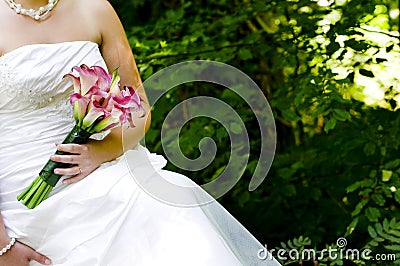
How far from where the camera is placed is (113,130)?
193 cm

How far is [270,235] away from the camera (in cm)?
357

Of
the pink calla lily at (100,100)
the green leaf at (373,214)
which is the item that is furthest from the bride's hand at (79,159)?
the green leaf at (373,214)

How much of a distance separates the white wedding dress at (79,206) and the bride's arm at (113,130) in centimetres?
3

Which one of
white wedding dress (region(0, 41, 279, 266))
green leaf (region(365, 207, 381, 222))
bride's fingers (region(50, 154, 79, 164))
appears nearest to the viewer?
white wedding dress (region(0, 41, 279, 266))

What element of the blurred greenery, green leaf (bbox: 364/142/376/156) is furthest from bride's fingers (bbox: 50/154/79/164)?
green leaf (bbox: 364/142/376/156)

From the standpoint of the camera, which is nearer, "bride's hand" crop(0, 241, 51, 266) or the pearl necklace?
"bride's hand" crop(0, 241, 51, 266)

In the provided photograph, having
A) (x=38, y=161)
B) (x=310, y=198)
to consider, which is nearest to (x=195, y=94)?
(x=310, y=198)

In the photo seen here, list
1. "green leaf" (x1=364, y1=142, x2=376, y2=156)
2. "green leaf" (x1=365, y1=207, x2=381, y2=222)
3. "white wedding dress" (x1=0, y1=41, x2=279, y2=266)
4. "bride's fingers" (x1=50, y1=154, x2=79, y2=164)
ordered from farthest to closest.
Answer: "green leaf" (x1=364, y1=142, x2=376, y2=156), "green leaf" (x1=365, y1=207, x2=381, y2=222), "bride's fingers" (x1=50, y1=154, x2=79, y2=164), "white wedding dress" (x1=0, y1=41, x2=279, y2=266)

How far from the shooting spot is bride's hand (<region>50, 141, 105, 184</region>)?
69.2 inches

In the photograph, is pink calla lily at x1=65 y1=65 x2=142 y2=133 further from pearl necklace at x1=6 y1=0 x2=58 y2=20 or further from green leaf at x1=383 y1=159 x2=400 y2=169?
green leaf at x1=383 y1=159 x2=400 y2=169

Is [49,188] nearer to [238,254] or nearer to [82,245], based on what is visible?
[82,245]

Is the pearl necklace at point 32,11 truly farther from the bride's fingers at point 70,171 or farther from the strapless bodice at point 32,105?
the bride's fingers at point 70,171

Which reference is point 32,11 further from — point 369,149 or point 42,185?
point 369,149

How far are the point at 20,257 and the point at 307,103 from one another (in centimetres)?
151
